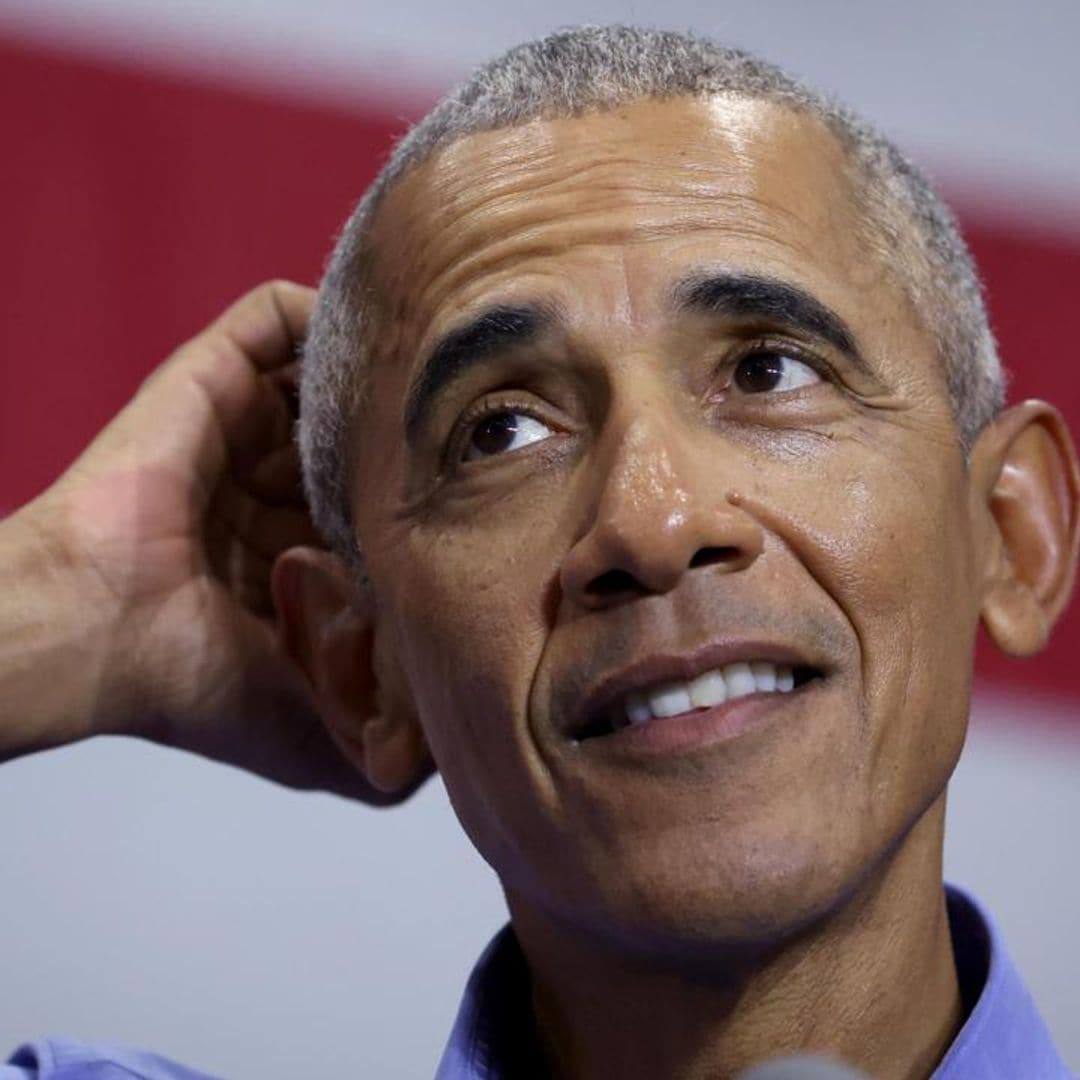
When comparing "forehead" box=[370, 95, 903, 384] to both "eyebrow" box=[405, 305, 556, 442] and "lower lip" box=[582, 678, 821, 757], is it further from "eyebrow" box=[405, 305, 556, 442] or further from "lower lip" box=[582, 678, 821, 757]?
"lower lip" box=[582, 678, 821, 757]

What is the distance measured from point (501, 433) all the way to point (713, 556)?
0.26 metres

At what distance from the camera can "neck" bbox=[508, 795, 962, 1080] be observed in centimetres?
150

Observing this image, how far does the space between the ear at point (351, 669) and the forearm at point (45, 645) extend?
0.63 feet

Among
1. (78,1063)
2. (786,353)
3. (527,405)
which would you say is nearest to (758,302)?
(786,353)

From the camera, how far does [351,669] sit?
6.00 ft

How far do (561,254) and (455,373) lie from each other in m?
0.13

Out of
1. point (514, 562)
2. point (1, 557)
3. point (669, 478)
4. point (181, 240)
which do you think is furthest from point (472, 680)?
point (181, 240)

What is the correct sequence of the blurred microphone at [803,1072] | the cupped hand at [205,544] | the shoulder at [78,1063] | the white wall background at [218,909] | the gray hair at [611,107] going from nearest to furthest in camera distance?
1. the blurred microphone at [803,1072]
2. the gray hair at [611,107]
3. the shoulder at [78,1063]
4. the cupped hand at [205,544]
5. the white wall background at [218,909]

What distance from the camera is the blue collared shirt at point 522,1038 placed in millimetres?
1554

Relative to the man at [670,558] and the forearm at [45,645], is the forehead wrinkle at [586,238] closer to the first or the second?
the man at [670,558]

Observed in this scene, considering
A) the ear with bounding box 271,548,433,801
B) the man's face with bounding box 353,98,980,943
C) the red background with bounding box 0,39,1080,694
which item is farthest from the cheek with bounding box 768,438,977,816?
the red background with bounding box 0,39,1080,694

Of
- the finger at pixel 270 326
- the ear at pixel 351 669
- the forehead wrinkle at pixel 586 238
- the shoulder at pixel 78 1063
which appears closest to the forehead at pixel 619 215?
the forehead wrinkle at pixel 586 238

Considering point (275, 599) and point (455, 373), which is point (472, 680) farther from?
point (275, 599)

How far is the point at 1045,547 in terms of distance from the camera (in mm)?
1742
